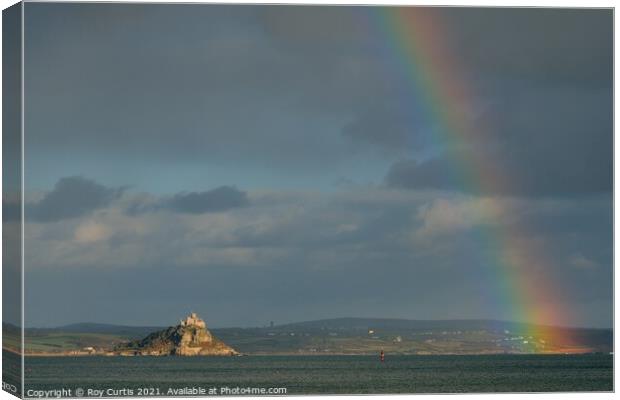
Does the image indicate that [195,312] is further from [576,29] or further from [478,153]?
[576,29]

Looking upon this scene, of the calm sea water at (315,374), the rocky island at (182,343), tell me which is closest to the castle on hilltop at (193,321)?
the rocky island at (182,343)

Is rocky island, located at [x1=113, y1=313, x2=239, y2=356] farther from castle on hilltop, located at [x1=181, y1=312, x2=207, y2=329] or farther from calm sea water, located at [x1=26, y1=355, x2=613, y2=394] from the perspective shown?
calm sea water, located at [x1=26, y1=355, x2=613, y2=394]

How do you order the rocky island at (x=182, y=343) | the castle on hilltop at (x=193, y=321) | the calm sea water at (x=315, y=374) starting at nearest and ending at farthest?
the calm sea water at (x=315, y=374) < the castle on hilltop at (x=193, y=321) < the rocky island at (x=182, y=343)

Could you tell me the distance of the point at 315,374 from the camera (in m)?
77.1

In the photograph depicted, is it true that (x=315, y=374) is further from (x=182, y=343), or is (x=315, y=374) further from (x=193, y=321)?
(x=193, y=321)

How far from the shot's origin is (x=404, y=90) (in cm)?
6506

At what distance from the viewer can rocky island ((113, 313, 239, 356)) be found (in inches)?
2921

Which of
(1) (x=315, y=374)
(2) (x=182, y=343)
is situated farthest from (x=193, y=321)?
(1) (x=315, y=374)

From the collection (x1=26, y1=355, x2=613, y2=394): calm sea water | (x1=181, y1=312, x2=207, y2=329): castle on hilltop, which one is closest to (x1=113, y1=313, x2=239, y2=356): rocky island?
(x1=181, y1=312, x2=207, y2=329): castle on hilltop

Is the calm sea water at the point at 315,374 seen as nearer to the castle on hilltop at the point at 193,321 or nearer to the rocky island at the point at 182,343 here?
the rocky island at the point at 182,343

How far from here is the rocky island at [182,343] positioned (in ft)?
243

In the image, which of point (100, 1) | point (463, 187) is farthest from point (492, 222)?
point (100, 1)

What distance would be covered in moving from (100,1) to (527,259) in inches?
656

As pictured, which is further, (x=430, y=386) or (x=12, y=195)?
(x=430, y=386)
